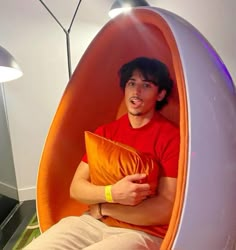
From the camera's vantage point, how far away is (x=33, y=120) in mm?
2137

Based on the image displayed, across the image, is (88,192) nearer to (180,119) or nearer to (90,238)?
(90,238)

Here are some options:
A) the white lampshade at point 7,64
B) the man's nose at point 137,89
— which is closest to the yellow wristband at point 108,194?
the man's nose at point 137,89

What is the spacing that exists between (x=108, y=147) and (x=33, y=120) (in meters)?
1.14

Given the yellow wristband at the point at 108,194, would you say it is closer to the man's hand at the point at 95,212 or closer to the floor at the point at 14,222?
the man's hand at the point at 95,212

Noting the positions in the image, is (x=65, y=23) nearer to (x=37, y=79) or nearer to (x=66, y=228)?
(x=37, y=79)

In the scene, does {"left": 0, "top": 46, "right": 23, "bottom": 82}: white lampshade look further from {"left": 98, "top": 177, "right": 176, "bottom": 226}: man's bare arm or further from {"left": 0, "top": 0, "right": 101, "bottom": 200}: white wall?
{"left": 98, "top": 177, "right": 176, "bottom": 226}: man's bare arm

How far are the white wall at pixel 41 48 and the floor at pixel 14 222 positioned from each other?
0.61 feet

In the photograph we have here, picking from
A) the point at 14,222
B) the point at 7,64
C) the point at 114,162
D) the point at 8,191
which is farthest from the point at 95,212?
the point at 8,191

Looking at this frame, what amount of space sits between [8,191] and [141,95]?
4.51ft

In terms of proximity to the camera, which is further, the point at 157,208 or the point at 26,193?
the point at 26,193

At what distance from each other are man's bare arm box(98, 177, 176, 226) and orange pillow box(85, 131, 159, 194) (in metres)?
0.03

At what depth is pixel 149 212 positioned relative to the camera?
3.43 feet

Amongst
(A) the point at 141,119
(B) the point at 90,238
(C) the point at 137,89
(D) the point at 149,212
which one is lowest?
(B) the point at 90,238

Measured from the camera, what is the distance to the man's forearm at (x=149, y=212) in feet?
3.39
